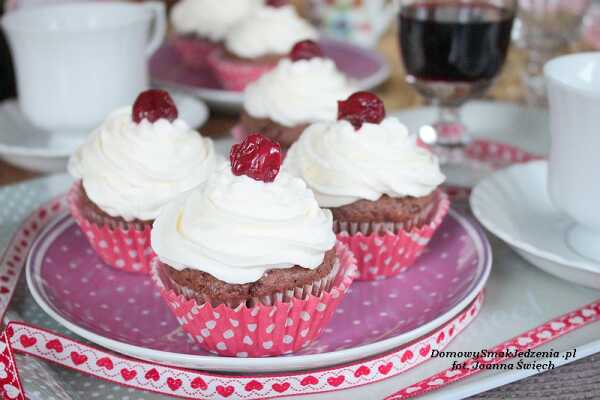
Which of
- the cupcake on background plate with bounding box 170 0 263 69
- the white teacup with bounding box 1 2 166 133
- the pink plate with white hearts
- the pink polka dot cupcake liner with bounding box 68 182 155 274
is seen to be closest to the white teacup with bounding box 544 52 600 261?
the pink plate with white hearts

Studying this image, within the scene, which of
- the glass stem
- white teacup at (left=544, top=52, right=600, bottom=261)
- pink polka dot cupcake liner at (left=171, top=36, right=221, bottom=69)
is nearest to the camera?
white teacup at (left=544, top=52, right=600, bottom=261)

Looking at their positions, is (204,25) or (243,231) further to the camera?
(204,25)

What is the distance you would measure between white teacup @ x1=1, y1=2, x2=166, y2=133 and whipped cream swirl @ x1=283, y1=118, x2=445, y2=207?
667 millimetres

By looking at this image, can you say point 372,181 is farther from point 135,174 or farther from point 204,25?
point 204,25

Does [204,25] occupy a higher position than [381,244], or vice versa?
[381,244]

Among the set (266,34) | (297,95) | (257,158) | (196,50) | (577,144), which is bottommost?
(196,50)

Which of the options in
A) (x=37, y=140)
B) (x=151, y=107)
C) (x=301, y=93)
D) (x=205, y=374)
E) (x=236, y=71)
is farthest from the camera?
(x=236, y=71)

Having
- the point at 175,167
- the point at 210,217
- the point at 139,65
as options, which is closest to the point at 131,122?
the point at 175,167

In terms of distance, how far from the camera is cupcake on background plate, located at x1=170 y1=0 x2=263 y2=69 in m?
2.44

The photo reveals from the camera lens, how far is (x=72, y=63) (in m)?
1.76

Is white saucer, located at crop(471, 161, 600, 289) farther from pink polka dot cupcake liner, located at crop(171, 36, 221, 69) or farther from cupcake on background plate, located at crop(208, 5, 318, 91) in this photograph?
pink polka dot cupcake liner, located at crop(171, 36, 221, 69)

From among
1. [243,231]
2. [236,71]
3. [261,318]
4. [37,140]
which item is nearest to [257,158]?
[243,231]

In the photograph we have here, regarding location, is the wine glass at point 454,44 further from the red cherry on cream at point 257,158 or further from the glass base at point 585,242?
the red cherry on cream at point 257,158

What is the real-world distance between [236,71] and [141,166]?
914mm
